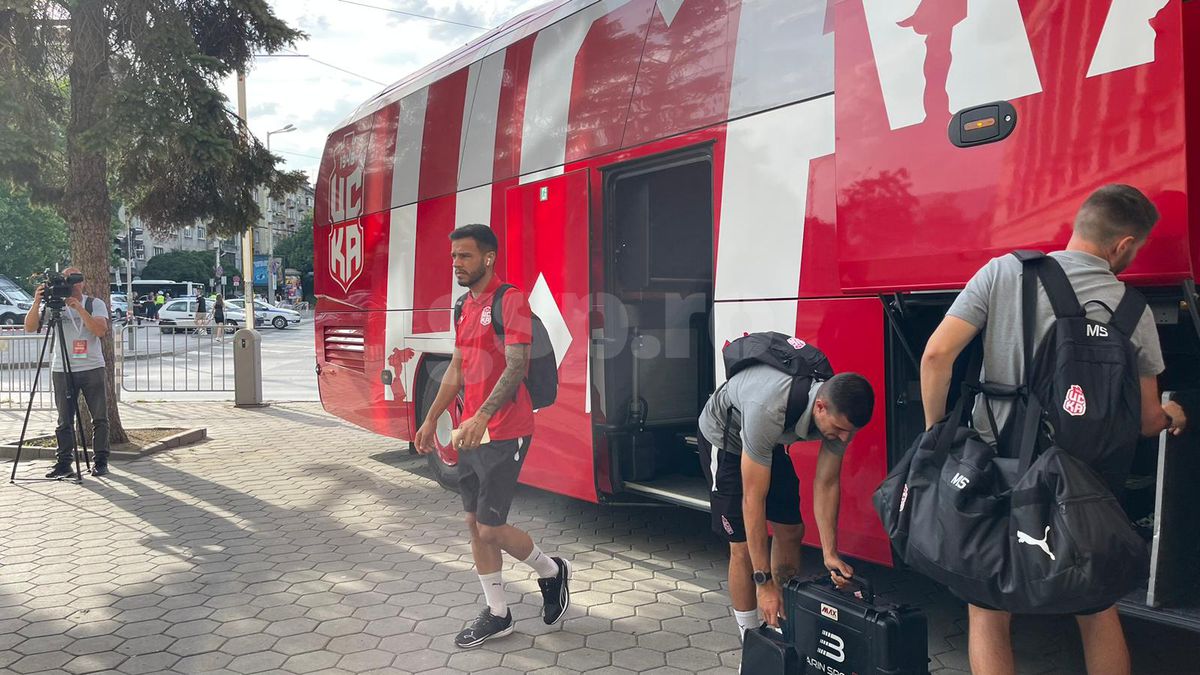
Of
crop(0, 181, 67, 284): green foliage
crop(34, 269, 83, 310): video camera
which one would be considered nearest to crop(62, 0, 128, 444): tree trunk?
crop(34, 269, 83, 310): video camera

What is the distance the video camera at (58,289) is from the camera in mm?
7754

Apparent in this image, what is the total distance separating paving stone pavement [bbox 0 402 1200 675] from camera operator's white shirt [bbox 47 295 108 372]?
106cm

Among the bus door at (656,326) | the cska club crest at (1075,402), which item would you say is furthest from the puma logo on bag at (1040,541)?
the bus door at (656,326)

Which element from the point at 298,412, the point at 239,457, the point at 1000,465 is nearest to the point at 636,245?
the point at 1000,465

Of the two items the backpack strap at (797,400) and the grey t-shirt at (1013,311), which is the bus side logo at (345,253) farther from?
the grey t-shirt at (1013,311)

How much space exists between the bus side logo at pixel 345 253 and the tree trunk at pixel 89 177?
2401 mm

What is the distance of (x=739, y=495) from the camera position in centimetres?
376

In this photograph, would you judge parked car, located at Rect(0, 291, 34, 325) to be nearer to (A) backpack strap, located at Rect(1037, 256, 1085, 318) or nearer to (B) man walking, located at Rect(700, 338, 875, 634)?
(B) man walking, located at Rect(700, 338, 875, 634)

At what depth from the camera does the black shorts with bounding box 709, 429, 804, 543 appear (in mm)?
3770

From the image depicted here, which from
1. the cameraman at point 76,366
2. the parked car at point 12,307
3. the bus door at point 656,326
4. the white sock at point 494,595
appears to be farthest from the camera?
the parked car at point 12,307

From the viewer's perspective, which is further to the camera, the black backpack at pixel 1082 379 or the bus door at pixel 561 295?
the bus door at pixel 561 295

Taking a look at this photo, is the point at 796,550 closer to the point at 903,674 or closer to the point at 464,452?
the point at 903,674

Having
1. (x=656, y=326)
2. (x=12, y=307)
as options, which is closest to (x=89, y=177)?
(x=656, y=326)

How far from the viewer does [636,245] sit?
5754 millimetres
